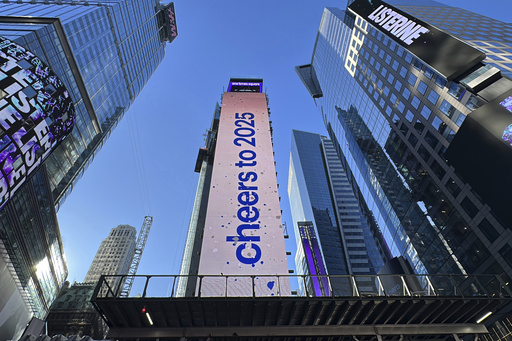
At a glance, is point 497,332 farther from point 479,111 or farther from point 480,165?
point 479,111

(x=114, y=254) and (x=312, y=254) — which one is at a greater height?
(x=114, y=254)

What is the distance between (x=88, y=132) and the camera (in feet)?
183

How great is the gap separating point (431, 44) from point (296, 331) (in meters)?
47.3

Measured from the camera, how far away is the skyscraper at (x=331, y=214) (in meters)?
120

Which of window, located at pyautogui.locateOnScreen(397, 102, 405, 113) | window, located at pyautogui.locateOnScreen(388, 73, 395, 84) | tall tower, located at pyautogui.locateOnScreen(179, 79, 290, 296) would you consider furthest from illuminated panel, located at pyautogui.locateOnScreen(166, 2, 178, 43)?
tall tower, located at pyautogui.locateOnScreen(179, 79, 290, 296)

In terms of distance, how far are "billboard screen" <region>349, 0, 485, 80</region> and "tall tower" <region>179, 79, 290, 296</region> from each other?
33.0 meters

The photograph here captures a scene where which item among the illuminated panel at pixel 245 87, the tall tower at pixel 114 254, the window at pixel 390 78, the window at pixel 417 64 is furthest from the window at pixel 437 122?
the tall tower at pixel 114 254

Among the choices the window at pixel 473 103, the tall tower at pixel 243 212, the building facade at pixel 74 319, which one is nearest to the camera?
the tall tower at pixel 243 212

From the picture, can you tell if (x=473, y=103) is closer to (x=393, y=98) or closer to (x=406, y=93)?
(x=406, y=93)

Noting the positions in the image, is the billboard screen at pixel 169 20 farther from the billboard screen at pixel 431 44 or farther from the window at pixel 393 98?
the window at pixel 393 98

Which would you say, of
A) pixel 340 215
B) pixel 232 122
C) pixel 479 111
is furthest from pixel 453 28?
pixel 340 215

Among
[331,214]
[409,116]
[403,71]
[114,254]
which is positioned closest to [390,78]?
[403,71]

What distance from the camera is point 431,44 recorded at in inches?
1679

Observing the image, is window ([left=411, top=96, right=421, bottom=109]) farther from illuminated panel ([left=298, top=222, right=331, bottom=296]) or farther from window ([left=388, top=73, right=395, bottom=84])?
illuminated panel ([left=298, top=222, right=331, bottom=296])
